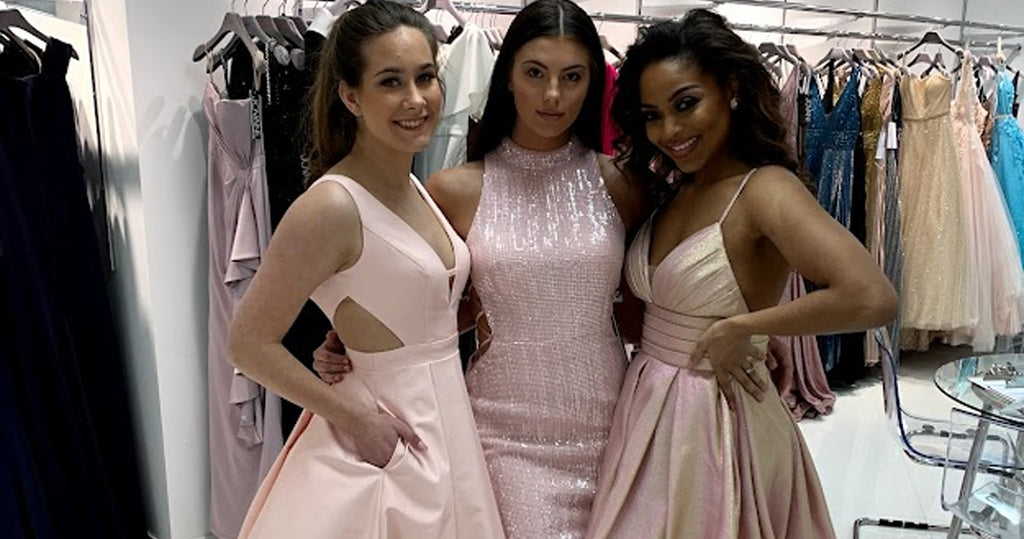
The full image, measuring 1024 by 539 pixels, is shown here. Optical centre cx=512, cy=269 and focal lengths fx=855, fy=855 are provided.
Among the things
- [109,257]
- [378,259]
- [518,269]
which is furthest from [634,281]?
[109,257]

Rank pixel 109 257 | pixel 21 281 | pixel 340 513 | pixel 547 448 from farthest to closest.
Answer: pixel 109 257
pixel 21 281
pixel 547 448
pixel 340 513

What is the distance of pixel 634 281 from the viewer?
1552mm

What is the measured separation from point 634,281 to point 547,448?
1.11 ft

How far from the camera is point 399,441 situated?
1.32 m

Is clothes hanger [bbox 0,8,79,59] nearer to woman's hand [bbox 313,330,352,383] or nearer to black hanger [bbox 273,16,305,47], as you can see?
black hanger [bbox 273,16,305,47]

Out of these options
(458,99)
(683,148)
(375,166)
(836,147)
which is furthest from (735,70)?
(836,147)

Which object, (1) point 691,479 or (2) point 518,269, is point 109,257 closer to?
(2) point 518,269

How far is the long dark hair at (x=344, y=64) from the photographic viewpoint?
133 cm

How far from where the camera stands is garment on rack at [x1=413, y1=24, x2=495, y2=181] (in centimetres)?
248

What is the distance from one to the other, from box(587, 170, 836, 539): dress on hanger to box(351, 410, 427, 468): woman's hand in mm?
395

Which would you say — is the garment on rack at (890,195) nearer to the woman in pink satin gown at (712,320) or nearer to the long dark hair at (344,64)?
the woman in pink satin gown at (712,320)

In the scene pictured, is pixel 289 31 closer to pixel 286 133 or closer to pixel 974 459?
pixel 286 133

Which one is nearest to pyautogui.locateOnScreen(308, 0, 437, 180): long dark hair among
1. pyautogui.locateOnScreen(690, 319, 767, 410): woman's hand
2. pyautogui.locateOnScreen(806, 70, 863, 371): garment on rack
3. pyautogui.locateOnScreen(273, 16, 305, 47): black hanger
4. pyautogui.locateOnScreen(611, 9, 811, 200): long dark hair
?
pyautogui.locateOnScreen(611, 9, 811, 200): long dark hair

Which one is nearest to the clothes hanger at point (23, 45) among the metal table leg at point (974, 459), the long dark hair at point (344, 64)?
the long dark hair at point (344, 64)
